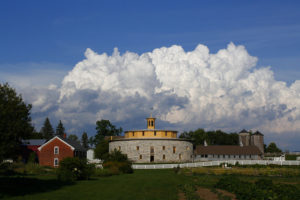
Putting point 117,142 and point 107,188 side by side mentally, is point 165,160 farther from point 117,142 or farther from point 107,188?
point 107,188

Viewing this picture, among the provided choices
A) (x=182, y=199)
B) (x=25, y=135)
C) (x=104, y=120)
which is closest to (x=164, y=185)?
(x=182, y=199)

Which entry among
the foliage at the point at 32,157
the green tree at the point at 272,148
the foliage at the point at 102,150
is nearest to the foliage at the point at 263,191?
the foliage at the point at 32,157

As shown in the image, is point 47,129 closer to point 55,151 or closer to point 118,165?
point 55,151

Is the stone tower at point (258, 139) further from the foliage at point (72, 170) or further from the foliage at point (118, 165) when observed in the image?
the foliage at point (72, 170)

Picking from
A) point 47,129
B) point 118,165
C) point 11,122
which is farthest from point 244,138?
point 11,122

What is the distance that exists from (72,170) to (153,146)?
47.3 m

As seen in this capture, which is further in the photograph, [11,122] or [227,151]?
[227,151]

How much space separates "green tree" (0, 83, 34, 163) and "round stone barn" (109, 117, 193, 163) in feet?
179

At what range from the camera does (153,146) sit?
78.4 m

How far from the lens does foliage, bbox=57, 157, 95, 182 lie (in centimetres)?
3115

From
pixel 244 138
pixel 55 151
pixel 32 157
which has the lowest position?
pixel 32 157

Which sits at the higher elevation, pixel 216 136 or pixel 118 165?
pixel 216 136

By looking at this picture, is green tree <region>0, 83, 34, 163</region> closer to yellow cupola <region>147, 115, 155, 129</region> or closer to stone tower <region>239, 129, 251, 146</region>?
yellow cupola <region>147, 115, 155, 129</region>

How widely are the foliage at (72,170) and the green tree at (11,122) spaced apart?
810 cm
